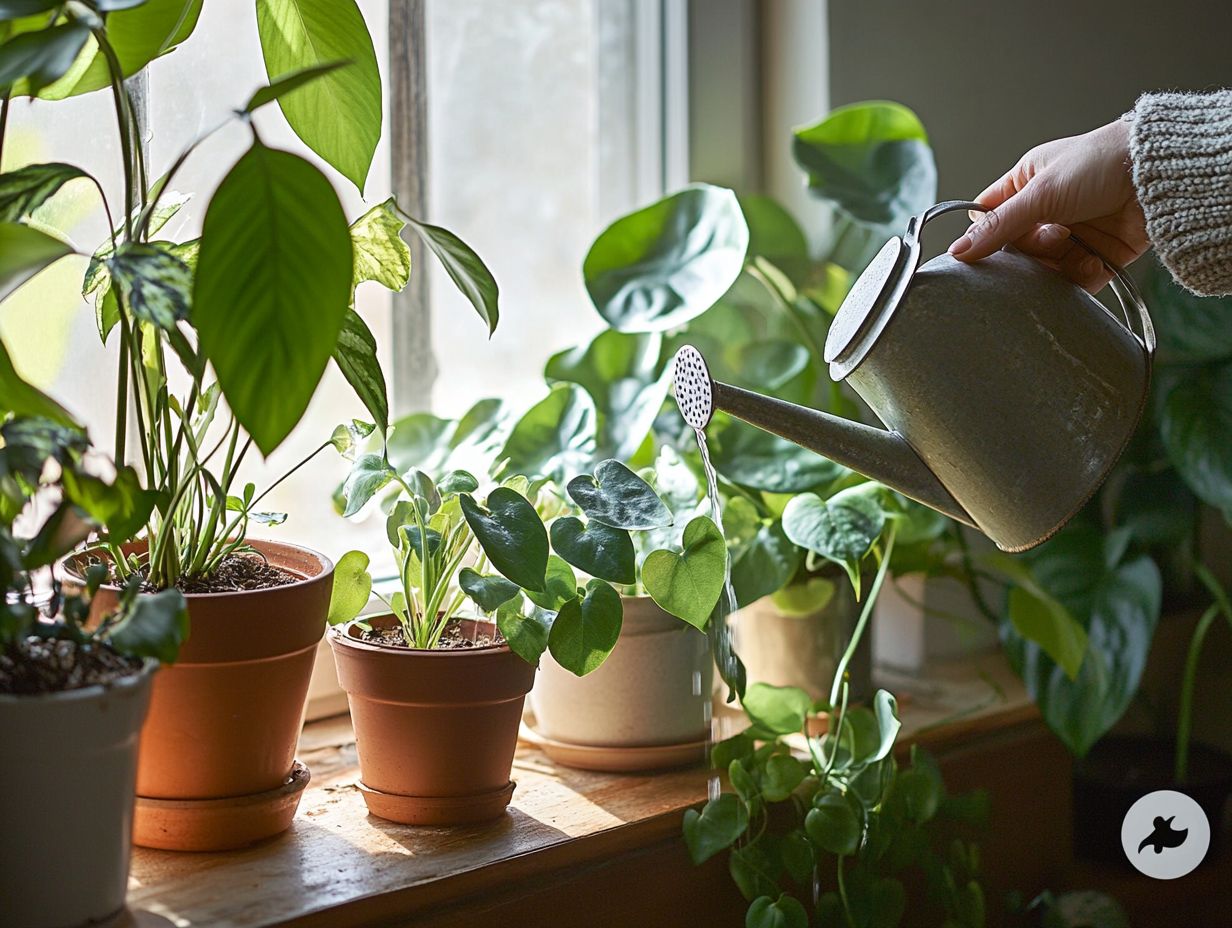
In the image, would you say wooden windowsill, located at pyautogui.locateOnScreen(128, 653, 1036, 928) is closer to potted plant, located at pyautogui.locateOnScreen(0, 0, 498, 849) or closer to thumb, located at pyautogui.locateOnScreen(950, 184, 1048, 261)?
potted plant, located at pyautogui.locateOnScreen(0, 0, 498, 849)

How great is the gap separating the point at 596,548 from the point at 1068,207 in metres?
0.44

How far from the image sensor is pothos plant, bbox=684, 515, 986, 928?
1031 mm

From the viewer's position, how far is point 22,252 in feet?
2.23

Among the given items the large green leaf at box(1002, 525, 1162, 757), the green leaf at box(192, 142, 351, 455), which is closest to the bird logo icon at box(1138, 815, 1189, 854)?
the large green leaf at box(1002, 525, 1162, 757)

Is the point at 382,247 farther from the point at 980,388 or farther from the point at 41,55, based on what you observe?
the point at 980,388

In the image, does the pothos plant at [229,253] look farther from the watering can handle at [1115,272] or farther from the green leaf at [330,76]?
the watering can handle at [1115,272]

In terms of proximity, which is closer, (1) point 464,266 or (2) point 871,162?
(1) point 464,266

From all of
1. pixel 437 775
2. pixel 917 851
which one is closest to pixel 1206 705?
pixel 917 851

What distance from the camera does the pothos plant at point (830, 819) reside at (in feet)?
3.38

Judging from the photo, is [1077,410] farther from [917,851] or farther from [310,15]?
[310,15]

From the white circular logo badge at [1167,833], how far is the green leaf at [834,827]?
53cm

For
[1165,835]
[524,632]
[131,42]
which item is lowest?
[1165,835]

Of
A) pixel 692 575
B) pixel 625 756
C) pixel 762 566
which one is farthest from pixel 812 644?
pixel 692 575

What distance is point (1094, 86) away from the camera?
1661mm
